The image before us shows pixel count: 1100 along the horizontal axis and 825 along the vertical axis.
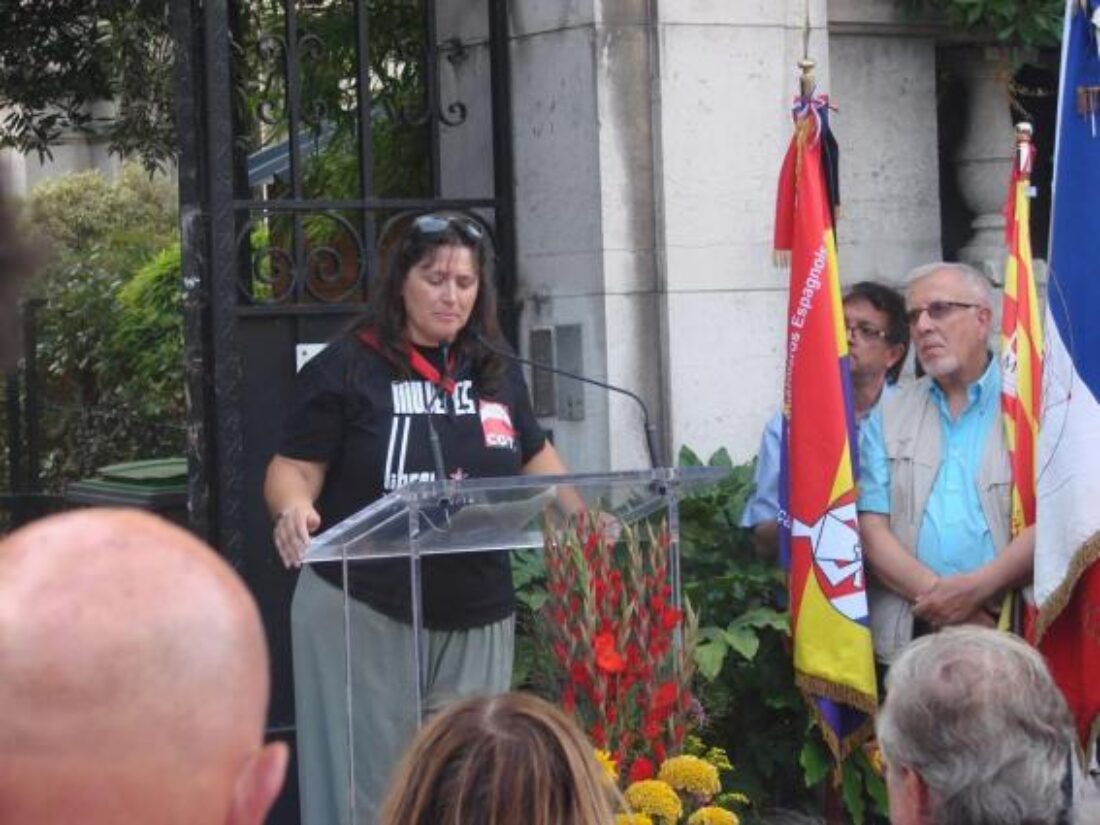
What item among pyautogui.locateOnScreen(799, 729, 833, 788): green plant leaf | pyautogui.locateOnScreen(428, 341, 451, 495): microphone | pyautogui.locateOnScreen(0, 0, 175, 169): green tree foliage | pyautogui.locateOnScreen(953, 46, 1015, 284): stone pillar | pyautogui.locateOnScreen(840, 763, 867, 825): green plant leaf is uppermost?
pyautogui.locateOnScreen(0, 0, 175, 169): green tree foliage

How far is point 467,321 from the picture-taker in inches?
215

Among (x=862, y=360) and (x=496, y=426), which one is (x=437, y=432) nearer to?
(x=496, y=426)

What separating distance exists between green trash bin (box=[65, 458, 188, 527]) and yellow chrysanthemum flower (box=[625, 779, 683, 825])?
280 cm

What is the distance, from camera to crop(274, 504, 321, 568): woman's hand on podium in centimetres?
498

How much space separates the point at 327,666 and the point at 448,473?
549 millimetres

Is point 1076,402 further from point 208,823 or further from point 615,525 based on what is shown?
point 208,823

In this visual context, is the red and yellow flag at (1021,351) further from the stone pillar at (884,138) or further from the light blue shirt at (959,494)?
the stone pillar at (884,138)

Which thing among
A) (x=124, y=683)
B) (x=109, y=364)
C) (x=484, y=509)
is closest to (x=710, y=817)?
(x=484, y=509)

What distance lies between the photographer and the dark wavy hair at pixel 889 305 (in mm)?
6336

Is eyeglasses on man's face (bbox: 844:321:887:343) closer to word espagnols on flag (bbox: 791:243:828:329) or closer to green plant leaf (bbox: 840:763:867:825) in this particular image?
word espagnols on flag (bbox: 791:243:828:329)

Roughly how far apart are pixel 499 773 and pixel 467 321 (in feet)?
8.20

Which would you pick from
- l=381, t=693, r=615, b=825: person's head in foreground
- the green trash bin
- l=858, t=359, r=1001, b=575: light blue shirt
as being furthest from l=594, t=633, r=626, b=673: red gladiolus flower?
the green trash bin

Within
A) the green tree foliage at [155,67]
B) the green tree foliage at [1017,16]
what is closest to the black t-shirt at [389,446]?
the green tree foliage at [155,67]

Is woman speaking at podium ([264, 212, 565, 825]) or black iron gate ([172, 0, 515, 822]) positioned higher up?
black iron gate ([172, 0, 515, 822])
